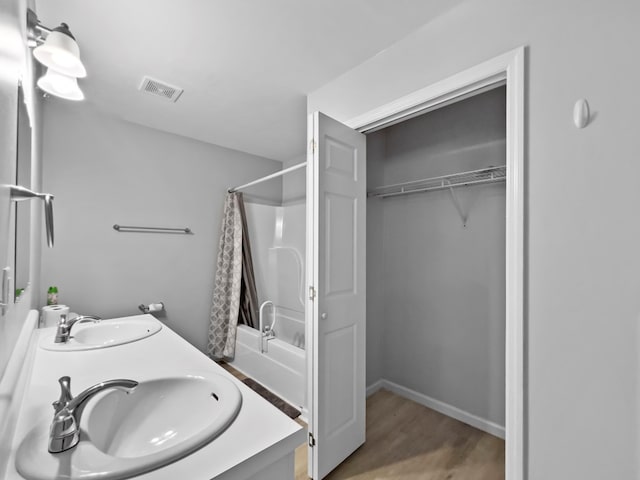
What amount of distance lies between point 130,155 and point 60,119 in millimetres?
500

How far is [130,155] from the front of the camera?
105 inches

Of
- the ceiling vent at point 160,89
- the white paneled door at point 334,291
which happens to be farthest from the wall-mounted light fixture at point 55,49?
the white paneled door at point 334,291

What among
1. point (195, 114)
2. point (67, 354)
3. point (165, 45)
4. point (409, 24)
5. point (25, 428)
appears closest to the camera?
point (25, 428)

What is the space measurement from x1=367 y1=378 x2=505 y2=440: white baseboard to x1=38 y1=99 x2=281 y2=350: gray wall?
5.93ft

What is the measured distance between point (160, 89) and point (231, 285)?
1834 millimetres

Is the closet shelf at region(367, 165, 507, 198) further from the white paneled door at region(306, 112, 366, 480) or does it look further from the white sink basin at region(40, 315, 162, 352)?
the white sink basin at region(40, 315, 162, 352)

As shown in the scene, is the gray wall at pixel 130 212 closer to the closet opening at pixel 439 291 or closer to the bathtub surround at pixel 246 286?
the bathtub surround at pixel 246 286

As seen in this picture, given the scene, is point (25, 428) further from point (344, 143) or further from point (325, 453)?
point (344, 143)

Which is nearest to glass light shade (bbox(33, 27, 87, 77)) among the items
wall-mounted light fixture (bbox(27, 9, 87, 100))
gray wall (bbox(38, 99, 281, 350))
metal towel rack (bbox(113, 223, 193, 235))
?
wall-mounted light fixture (bbox(27, 9, 87, 100))

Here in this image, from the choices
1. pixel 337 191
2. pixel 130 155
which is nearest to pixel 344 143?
pixel 337 191

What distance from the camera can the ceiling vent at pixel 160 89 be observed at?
2.03 m

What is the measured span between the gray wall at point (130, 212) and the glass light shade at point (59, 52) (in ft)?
4.57
